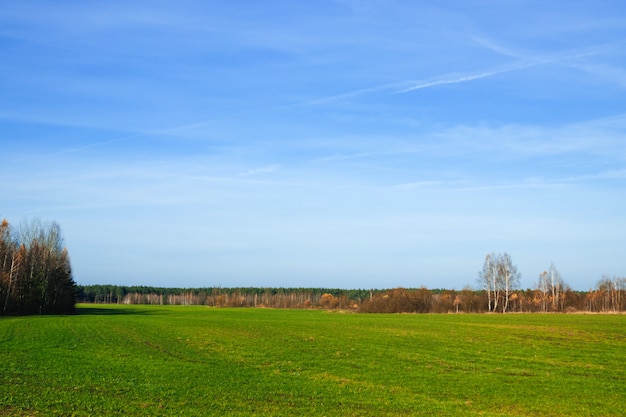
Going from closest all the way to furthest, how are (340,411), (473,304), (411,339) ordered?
(340,411), (411,339), (473,304)

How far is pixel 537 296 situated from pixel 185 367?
423ft

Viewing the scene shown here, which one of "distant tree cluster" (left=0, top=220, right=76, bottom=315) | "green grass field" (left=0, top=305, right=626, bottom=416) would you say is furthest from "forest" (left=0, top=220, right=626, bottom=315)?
"green grass field" (left=0, top=305, right=626, bottom=416)

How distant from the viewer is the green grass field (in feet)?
58.0

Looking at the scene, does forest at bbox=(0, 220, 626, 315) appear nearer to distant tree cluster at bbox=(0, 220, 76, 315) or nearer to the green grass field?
distant tree cluster at bbox=(0, 220, 76, 315)

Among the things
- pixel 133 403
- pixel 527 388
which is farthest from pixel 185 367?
pixel 527 388

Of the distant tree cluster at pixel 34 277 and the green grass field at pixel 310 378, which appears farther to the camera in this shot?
the distant tree cluster at pixel 34 277

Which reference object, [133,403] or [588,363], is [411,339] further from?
[133,403]

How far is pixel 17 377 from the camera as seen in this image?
22.8m

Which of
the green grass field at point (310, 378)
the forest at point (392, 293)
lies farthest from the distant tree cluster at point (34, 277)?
the green grass field at point (310, 378)

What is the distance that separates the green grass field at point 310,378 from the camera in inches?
696

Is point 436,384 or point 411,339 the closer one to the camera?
point 436,384

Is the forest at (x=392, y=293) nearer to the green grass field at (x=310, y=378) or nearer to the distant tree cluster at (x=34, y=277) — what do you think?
the distant tree cluster at (x=34, y=277)

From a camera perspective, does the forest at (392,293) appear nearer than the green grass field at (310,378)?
No

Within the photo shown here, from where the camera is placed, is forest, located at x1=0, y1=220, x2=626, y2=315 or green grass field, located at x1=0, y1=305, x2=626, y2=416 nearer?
green grass field, located at x1=0, y1=305, x2=626, y2=416
